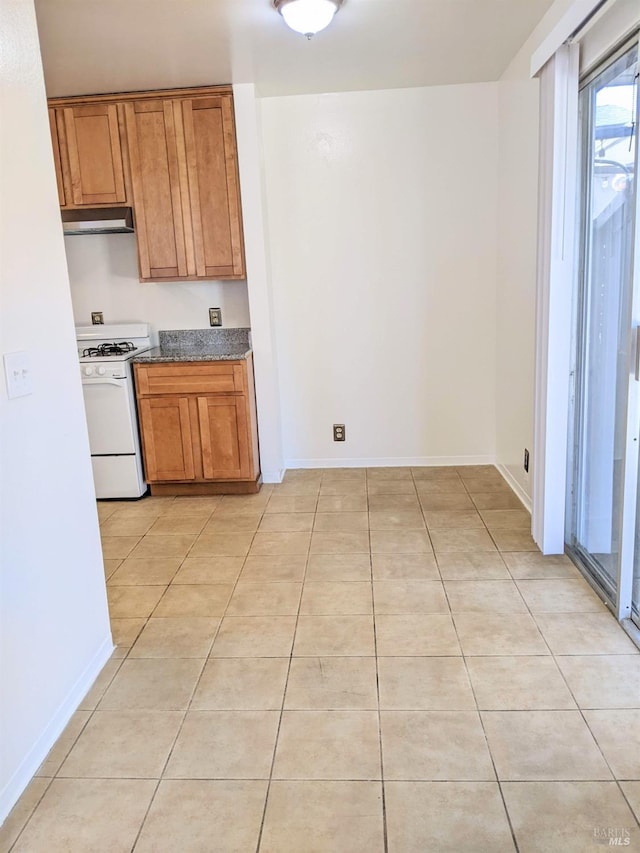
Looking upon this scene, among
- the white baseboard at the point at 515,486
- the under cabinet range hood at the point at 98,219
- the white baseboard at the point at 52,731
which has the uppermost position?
the under cabinet range hood at the point at 98,219

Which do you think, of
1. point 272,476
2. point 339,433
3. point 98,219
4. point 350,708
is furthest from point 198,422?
point 350,708

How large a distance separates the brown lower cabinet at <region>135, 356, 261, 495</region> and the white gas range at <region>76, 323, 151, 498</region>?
78mm

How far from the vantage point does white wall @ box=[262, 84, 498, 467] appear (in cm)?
407

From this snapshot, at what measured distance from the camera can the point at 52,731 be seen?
1936 millimetres

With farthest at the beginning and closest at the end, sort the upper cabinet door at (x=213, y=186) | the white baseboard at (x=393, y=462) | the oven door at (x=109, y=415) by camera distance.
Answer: the white baseboard at (x=393, y=462) → the oven door at (x=109, y=415) → the upper cabinet door at (x=213, y=186)

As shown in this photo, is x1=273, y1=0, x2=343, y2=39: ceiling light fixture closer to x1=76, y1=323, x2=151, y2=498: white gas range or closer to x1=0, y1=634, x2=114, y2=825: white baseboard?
x1=76, y1=323, x2=151, y2=498: white gas range

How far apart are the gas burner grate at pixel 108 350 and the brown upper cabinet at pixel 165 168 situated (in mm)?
570

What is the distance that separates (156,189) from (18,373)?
2470 mm

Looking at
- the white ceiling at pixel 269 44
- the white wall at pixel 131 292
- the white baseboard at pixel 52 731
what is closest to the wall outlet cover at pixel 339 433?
the white wall at pixel 131 292

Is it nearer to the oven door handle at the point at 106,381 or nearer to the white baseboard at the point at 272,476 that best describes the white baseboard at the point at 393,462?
the white baseboard at the point at 272,476

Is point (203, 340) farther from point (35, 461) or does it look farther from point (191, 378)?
point (35, 461)

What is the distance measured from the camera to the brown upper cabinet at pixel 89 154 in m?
3.82

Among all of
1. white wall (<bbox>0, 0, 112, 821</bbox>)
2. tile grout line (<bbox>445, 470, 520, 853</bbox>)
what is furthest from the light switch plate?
tile grout line (<bbox>445, 470, 520, 853</bbox>)

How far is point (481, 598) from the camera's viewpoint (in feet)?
8.75
